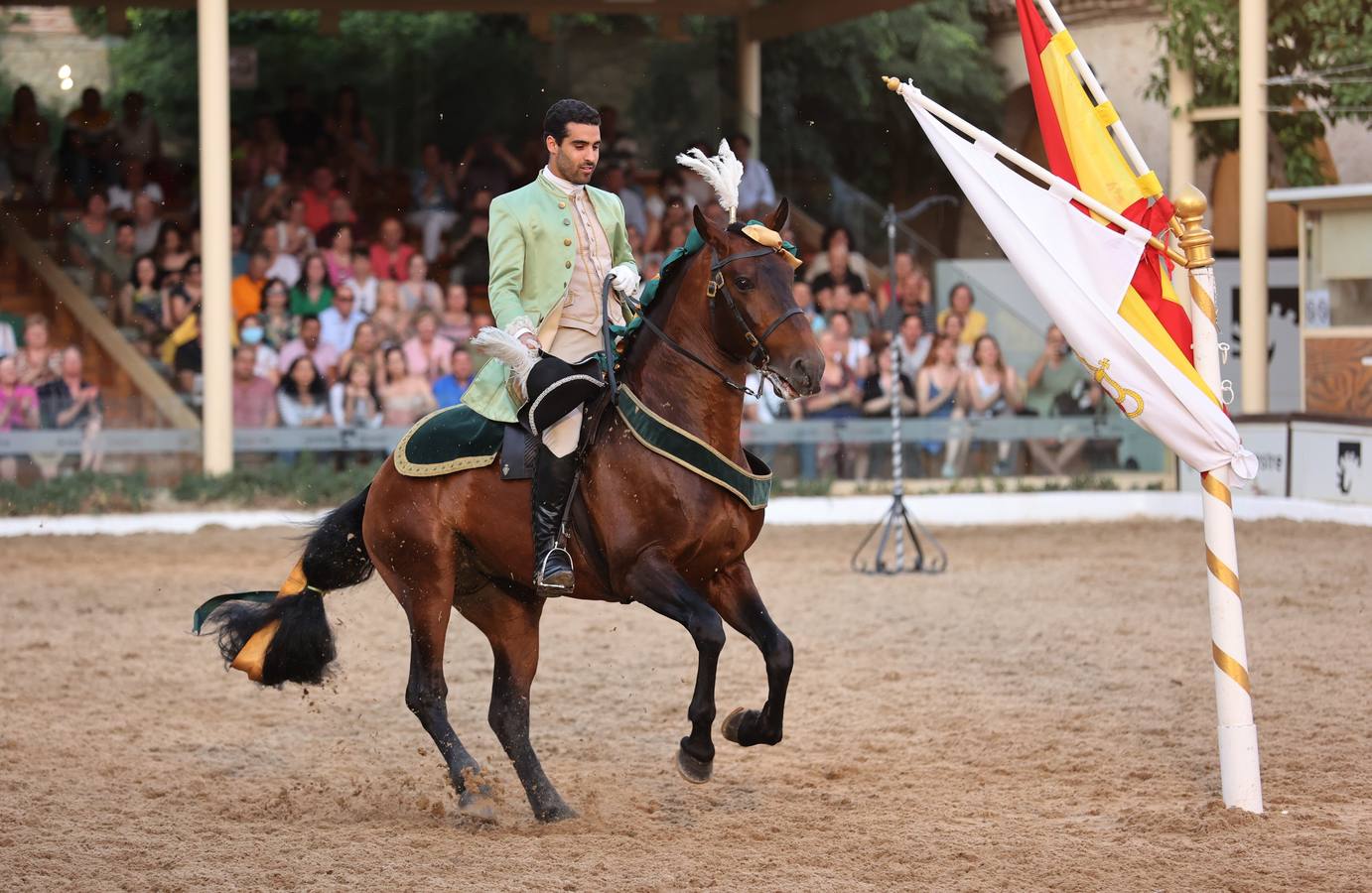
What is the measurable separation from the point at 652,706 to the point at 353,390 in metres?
8.18

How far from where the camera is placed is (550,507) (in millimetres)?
6113

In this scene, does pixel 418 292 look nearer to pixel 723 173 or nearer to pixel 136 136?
pixel 136 136

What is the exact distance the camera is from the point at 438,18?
2470 centimetres

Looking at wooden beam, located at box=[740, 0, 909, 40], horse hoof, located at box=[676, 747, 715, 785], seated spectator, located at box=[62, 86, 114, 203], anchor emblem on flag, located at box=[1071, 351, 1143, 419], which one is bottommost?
horse hoof, located at box=[676, 747, 715, 785]

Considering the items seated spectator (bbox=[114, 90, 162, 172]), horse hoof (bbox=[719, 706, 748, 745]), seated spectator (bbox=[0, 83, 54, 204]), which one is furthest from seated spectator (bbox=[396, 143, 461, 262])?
horse hoof (bbox=[719, 706, 748, 745])

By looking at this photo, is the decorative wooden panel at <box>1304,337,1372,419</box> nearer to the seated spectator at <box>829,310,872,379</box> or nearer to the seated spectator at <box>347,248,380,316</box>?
the seated spectator at <box>829,310,872,379</box>

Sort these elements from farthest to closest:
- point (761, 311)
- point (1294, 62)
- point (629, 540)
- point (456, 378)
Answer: point (1294, 62)
point (456, 378)
point (629, 540)
point (761, 311)

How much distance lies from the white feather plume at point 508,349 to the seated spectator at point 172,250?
38.1 ft

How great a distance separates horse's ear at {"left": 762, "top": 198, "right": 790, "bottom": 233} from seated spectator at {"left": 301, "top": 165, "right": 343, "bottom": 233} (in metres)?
12.9

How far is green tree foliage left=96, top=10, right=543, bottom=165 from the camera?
22250 millimetres

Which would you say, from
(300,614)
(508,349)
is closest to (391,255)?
(300,614)

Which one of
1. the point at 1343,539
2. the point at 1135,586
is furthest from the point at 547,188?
the point at 1343,539

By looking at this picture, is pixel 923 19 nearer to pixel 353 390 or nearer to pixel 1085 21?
pixel 1085 21

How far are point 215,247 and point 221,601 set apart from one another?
9.27 metres
